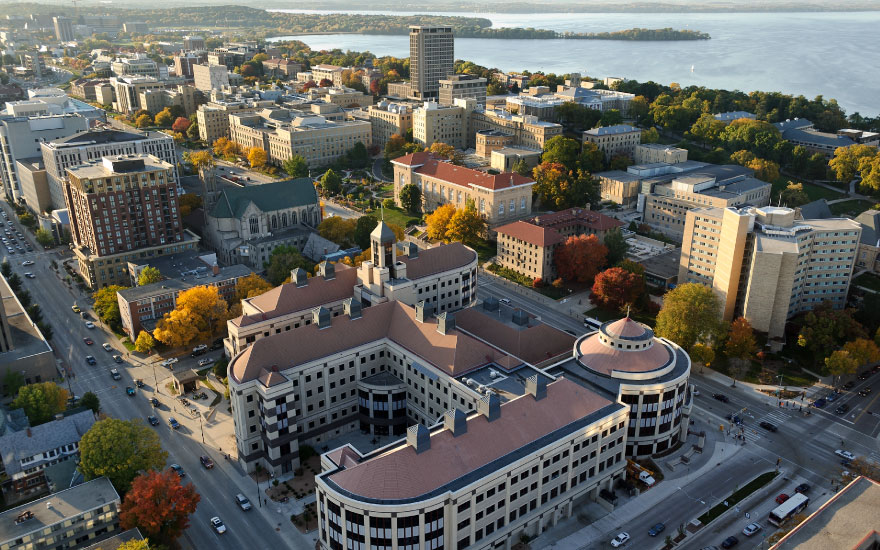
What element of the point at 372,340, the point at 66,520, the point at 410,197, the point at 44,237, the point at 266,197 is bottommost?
the point at 66,520

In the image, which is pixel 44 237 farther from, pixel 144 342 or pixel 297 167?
pixel 297 167

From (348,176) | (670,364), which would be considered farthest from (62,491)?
(348,176)

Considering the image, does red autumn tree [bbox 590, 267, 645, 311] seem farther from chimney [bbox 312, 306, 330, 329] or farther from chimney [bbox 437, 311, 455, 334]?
chimney [bbox 312, 306, 330, 329]

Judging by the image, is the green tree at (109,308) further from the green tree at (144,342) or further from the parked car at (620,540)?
the parked car at (620,540)

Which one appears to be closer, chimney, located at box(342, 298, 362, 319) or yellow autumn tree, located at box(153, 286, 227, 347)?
chimney, located at box(342, 298, 362, 319)

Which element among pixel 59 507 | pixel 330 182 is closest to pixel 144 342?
pixel 59 507

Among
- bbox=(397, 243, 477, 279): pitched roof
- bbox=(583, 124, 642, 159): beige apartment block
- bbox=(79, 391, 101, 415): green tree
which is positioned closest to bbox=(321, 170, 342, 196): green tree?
bbox=(583, 124, 642, 159): beige apartment block
